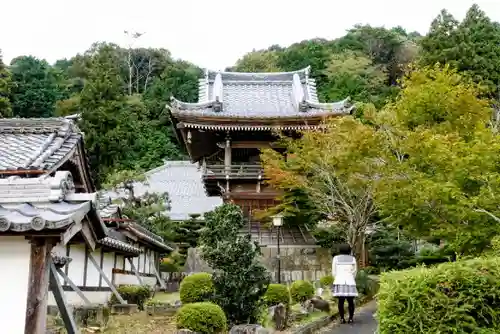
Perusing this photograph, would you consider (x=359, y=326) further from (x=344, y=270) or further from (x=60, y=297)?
(x=60, y=297)

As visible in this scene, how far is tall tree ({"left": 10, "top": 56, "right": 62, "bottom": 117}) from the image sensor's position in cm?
4653

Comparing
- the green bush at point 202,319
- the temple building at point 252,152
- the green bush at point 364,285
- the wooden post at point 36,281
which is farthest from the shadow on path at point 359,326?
the temple building at point 252,152

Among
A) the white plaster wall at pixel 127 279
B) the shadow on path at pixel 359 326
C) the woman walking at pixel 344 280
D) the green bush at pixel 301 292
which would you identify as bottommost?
the white plaster wall at pixel 127 279

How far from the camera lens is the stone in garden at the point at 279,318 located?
1026 centimetres

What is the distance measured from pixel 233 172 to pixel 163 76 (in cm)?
3625

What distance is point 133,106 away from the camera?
51.1 metres

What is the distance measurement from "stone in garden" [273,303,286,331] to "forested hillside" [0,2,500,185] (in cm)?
2013

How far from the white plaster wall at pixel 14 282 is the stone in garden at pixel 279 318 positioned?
6.04 m

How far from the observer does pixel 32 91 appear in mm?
46750

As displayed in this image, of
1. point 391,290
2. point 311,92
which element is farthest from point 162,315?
point 311,92

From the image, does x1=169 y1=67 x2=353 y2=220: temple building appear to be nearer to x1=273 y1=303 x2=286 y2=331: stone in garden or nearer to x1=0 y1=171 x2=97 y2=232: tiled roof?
x1=273 y1=303 x2=286 y2=331: stone in garden

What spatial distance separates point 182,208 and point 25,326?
3164cm

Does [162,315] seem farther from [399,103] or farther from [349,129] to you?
[399,103]

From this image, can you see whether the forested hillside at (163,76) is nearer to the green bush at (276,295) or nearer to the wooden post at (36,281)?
the green bush at (276,295)
